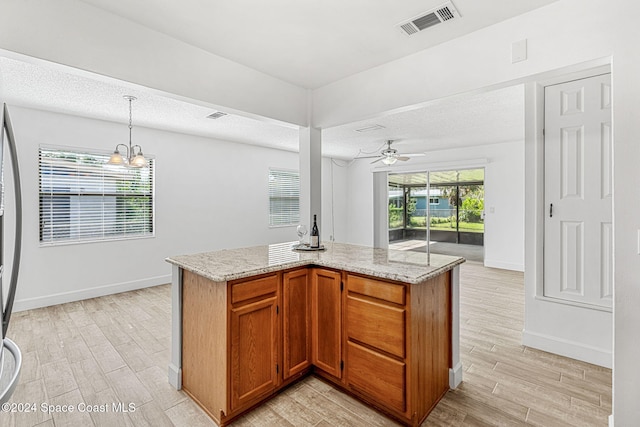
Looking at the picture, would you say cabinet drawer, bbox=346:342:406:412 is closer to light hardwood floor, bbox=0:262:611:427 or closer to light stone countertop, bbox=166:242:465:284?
light hardwood floor, bbox=0:262:611:427

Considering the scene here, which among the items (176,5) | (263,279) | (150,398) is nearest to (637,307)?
(263,279)

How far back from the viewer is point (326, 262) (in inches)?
87.3

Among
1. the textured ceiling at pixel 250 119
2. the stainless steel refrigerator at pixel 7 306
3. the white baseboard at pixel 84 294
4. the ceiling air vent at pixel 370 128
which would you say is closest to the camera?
the stainless steel refrigerator at pixel 7 306

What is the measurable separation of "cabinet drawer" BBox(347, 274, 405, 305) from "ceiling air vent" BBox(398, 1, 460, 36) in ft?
5.64

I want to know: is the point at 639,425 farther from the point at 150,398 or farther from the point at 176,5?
the point at 176,5

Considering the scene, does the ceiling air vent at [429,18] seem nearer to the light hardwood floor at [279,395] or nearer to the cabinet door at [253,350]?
the cabinet door at [253,350]

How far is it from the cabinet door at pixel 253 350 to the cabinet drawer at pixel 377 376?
52 cm

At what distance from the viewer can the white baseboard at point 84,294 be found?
387 cm

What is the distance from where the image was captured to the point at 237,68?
2.67m

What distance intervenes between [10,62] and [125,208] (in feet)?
8.03

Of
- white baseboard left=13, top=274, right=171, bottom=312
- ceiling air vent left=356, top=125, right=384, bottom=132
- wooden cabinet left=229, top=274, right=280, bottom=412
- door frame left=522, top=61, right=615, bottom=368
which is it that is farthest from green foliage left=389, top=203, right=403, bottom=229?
wooden cabinet left=229, top=274, right=280, bottom=412

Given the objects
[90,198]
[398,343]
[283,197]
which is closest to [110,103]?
[90,198]

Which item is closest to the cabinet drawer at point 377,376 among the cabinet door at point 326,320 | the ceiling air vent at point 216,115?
the cabinet door at point 326,320

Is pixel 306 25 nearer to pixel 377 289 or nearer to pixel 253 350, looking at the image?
pixel 377 289
